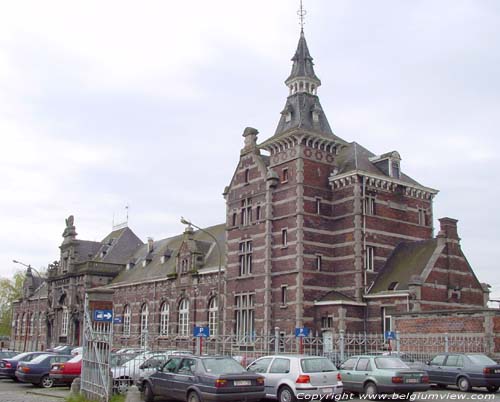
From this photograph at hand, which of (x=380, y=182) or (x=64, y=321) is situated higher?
(x=380, y=182)

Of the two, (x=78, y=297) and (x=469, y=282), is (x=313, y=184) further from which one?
(x=78, y=297)

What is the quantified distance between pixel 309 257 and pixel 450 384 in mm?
16922

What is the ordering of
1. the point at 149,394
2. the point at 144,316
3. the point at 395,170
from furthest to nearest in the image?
the point at 144,316 < the point at 395,170 < the point at 149,394

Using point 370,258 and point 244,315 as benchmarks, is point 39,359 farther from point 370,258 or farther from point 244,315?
point 370,258

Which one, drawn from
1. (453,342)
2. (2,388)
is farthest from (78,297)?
(453,342)

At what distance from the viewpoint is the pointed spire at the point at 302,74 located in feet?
151

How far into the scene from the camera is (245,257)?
44.8m

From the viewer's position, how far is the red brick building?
38.6 meters

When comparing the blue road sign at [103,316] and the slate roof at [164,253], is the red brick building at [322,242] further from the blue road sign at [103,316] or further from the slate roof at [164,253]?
the blue road sign at [103,316]

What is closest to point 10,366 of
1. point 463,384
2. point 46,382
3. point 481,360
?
point 46,382

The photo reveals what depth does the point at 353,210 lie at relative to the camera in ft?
133

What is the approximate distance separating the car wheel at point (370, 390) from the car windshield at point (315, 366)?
221 cm

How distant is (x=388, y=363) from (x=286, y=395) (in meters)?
4.09

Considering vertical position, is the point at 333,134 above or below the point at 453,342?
above
